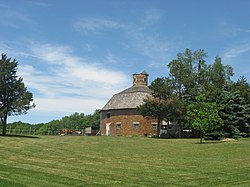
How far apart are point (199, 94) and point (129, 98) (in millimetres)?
18717

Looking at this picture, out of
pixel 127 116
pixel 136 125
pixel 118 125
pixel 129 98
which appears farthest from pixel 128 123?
pixel 129 98

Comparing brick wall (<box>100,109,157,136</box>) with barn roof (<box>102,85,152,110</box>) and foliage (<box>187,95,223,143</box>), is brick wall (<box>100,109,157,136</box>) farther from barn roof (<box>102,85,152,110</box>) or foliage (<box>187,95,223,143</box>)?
foliage (<box>187,95,223,143</box>)

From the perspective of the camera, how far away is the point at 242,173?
16.4m

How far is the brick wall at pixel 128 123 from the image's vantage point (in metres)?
62.5

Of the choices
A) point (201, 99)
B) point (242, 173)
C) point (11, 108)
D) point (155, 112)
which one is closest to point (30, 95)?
point (11, 108)

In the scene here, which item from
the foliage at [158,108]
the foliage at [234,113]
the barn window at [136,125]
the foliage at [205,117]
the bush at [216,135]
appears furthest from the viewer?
the barn window at [136,125]

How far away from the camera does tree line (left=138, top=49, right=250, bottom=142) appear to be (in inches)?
1713

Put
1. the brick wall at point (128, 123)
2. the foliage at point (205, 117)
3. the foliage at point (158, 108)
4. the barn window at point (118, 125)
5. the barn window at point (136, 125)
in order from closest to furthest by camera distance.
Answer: the foliage at point (205, 117) < the foliage at point (158, 108) < the brick wall at point (128, 123) < the barn window at point (136, 125) < the barn window at point (118, 125)

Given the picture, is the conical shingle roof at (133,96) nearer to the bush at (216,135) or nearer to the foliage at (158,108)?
the foliage at (158,108)

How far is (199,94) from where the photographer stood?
165 feet

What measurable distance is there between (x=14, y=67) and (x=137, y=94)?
82.8 ft

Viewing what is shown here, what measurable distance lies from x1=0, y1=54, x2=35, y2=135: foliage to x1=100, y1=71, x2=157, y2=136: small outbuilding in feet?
68.0

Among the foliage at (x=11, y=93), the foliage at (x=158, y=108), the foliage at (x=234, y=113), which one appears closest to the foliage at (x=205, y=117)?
the foliage at (x=234, y=113)

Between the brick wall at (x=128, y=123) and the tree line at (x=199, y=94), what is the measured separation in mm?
8045
